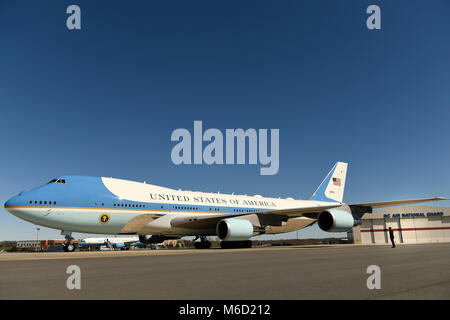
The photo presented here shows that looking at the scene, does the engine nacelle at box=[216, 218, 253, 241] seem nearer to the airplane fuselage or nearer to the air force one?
the air force one

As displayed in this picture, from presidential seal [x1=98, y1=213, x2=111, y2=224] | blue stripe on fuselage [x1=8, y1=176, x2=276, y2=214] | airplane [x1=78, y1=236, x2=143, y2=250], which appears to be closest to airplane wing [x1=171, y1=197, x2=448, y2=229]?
blue stripe on fuselage [x1=8, y1=176, x2=276, y2=214]

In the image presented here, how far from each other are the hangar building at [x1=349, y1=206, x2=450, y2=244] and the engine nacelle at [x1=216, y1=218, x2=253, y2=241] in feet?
106

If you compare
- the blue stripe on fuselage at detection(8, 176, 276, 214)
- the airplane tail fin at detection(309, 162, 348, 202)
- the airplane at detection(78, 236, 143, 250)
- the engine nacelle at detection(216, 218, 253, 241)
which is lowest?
the airplane at detection(78, 236, 143, 250)

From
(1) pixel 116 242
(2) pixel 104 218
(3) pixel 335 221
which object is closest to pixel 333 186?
(3) pixel 335 221

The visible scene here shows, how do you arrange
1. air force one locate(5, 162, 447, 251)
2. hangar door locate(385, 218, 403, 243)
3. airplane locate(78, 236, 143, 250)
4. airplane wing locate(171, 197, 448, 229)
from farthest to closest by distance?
1. airplane locate(78, 236, 143, 250)
2. hangar door locate(385, 218, 403, 243)
3. airplane wing locate(171, 197, 448, 229)
4. air force one locate(5, 162, 447, 251)

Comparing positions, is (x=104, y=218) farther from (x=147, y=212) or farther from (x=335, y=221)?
(x=335, y=221)

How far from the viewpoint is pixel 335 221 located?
19531 mm

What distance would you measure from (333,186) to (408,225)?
17.9 m

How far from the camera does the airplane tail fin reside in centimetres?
3659
